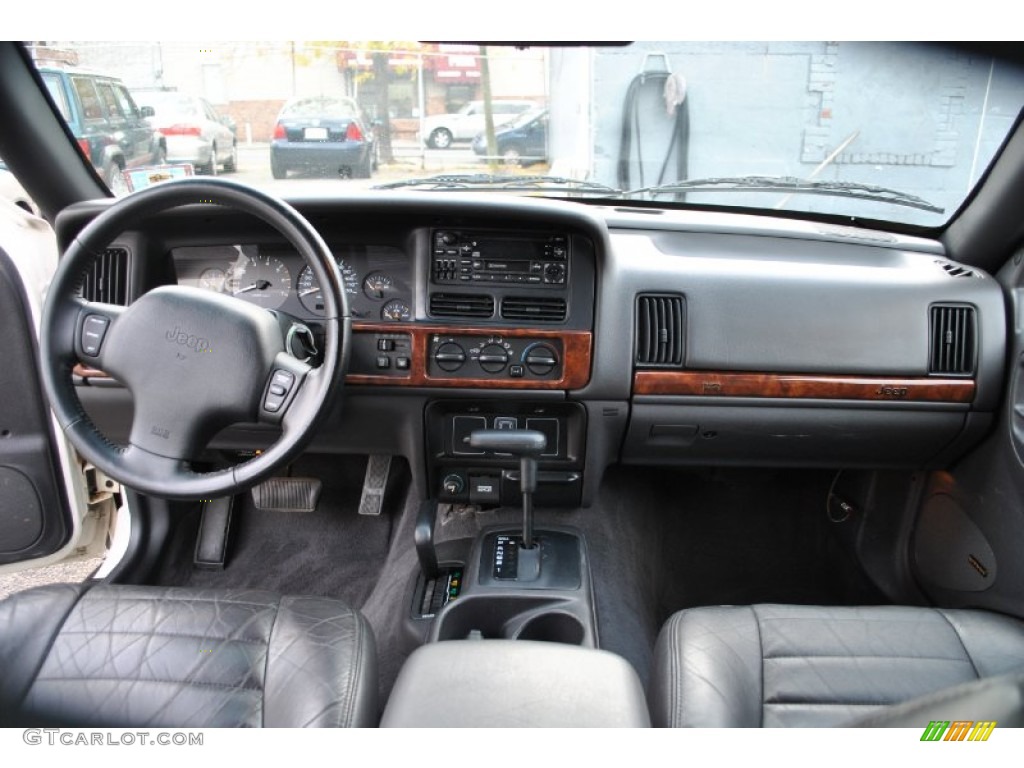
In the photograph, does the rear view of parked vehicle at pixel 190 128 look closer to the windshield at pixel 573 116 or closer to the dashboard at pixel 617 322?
the windshield at pixel 573 116

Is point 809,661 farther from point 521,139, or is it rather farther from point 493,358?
point 521,139

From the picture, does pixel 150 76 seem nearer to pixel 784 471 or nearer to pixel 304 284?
pixel 304 284

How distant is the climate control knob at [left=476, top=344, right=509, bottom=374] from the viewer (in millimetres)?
1963

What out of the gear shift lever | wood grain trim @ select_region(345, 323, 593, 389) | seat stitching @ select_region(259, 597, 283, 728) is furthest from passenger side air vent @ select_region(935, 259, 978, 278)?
seat stitching @ select_region(259, 597, 283, 728)

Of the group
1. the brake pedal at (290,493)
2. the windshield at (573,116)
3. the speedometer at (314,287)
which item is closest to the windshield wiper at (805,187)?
the windshield at (573,116)

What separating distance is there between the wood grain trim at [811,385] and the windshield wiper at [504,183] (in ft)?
2.26

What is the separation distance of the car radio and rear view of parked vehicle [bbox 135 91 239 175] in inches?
29.5

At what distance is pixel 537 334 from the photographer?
195 centimetres

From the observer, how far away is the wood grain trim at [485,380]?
1.95 metres

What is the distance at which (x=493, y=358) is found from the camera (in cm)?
196

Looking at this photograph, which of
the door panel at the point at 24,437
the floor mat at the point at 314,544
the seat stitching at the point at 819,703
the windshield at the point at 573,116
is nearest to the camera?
the seat stitching at the point at 819,703

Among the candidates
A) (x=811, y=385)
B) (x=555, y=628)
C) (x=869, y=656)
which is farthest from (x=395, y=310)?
(x=869, y=656)

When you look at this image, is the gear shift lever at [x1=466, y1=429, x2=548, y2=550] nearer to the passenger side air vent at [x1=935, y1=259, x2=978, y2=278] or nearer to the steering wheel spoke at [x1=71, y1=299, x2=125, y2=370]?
the steering wheel spoke at [x1=71, y1=299, x2=125, y2=370]

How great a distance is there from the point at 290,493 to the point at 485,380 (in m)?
1.08
